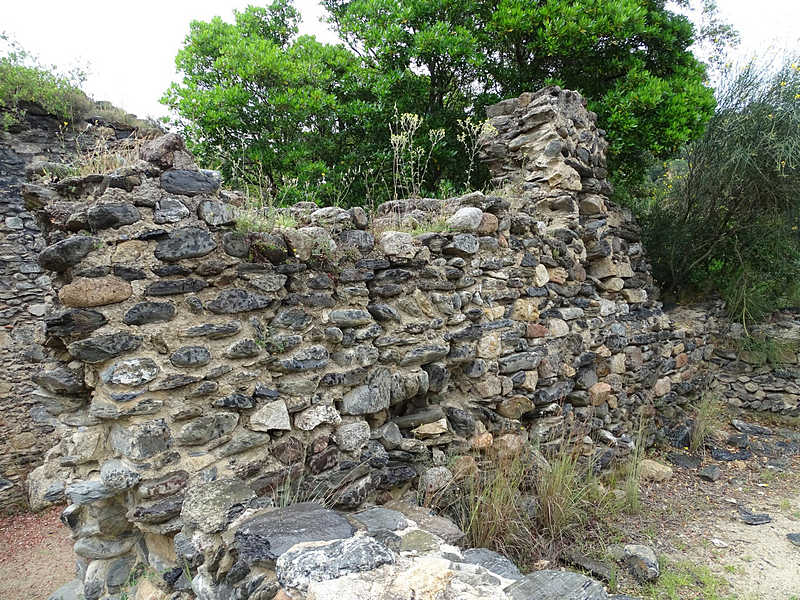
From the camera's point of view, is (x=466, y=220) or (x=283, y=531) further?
(x=466, y=220)

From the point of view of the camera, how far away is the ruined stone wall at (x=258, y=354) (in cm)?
211

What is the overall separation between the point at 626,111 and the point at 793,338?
3.88 meters

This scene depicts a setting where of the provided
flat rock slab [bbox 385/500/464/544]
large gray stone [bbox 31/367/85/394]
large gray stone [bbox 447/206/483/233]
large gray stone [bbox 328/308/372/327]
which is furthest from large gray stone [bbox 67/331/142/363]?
large gray stone [bbox 447/206/483/233]

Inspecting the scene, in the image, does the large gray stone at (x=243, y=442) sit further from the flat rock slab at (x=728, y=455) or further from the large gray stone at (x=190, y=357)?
the flat rock slab at (x=728, y=455)

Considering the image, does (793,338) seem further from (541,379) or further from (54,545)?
→ (54,545)

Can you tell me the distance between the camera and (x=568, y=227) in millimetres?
4594

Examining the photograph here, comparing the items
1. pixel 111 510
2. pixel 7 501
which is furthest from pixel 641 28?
pixel 7 501

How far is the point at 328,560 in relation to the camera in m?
1.51

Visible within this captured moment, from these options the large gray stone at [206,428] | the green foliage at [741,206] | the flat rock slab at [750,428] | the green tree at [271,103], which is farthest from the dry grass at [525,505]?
the green foliage at [741,206]

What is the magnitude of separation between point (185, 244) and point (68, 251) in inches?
19.3

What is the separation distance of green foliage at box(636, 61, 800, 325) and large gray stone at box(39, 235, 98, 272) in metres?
6.68

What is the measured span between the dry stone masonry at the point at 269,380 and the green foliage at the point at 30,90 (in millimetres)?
4774

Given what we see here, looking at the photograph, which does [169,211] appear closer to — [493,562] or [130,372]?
[130,372]

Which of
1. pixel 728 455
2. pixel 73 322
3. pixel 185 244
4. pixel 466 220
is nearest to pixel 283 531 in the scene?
pixel 73 322
